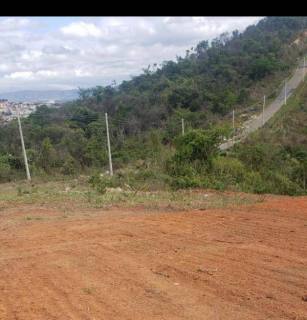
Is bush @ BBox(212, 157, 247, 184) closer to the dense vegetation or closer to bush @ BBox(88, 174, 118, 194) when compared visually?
the dense vegetation

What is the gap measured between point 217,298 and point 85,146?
772 inches

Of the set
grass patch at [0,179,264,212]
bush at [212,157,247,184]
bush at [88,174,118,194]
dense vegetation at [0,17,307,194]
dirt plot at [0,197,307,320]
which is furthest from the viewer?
dense vegetation at [0,17,307,194]

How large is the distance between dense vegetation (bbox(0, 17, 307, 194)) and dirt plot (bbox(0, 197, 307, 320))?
456cm

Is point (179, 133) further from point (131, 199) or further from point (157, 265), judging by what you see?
point (157, 265)

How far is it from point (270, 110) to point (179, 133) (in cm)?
928

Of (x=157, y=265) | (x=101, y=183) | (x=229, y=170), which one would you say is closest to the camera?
(x=157, y=265)

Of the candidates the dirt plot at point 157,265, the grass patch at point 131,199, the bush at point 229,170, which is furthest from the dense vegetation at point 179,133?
the dirt plot at point 157,265

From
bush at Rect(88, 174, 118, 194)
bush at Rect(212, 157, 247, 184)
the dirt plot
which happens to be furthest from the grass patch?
bush at Rect(212, 157, 247, 184)

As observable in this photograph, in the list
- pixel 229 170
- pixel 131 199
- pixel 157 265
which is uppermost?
pixel 157 265

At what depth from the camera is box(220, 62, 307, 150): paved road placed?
23.2m

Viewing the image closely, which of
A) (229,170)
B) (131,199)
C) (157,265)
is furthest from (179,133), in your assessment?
(157,265)

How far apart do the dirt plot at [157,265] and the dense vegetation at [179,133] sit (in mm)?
4560

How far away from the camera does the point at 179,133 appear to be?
2461 centimetres

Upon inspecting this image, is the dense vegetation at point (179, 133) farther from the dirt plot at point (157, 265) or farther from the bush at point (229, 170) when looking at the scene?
the dirt plot at point (157, 265)
